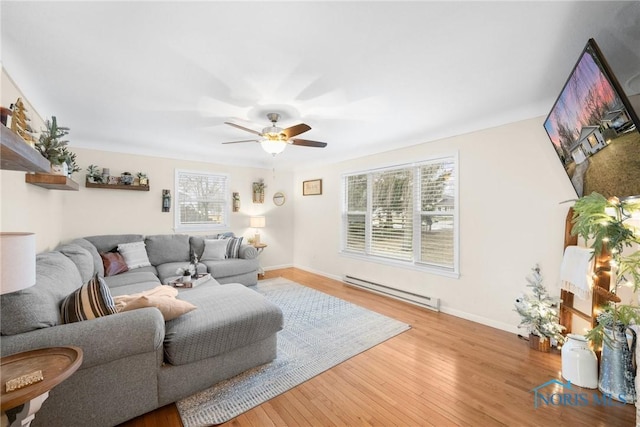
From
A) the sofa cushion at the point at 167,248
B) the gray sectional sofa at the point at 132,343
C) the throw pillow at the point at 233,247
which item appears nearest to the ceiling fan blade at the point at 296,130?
the gray sectional sofa at the point at 132,343

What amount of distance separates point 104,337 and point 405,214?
11.9ft

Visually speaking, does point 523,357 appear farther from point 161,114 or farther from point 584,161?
point 161,114

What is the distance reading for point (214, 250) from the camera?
14.6 ft

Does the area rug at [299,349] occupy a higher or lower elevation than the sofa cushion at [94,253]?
lower

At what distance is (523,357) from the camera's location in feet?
7.89

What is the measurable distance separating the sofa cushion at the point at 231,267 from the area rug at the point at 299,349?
513 millimetres

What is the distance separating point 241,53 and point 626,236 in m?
2.85

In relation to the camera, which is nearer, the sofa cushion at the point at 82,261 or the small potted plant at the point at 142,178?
the sofa cushion at the point at 82,261

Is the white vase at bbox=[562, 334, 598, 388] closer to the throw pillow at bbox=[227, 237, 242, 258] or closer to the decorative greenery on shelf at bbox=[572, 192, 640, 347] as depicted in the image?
the decorative greenery on shelf at bbox=[572, 192, 640, 347]

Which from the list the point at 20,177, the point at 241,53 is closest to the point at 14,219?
the point at 20,177

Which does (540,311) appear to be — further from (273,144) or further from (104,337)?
(104,337)

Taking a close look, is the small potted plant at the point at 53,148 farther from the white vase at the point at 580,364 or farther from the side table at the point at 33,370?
the white vase at the point at 580,364

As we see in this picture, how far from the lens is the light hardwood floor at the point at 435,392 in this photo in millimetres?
1694

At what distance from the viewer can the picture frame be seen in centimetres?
543
